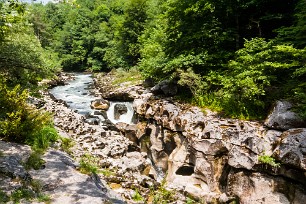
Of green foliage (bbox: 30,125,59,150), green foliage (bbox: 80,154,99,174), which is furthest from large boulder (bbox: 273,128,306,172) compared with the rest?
green foliage (bbox: 30,125,59,150)

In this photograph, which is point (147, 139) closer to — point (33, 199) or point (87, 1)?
point (33, 199)

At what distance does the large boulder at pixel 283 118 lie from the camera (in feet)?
29.7

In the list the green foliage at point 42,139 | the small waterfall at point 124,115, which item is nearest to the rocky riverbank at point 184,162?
the green foliage at point 42,139

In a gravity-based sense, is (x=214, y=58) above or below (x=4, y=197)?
above

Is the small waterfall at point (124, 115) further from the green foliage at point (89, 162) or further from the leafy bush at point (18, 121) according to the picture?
the leafy bush at point (18, 121)

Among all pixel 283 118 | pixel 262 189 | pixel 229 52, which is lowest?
pixel 262 189

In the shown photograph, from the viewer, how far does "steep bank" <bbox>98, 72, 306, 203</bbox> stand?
27.6 ft

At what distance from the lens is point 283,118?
30.3 ft

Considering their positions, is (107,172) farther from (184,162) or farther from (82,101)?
(82,101)

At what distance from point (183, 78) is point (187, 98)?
144cm

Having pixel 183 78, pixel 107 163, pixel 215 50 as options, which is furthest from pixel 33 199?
pixel 215 50

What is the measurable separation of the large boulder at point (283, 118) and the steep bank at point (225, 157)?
0.23 meters

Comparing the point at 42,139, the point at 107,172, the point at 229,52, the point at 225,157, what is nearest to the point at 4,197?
the point at 42,139

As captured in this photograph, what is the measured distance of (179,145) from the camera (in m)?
13.0
